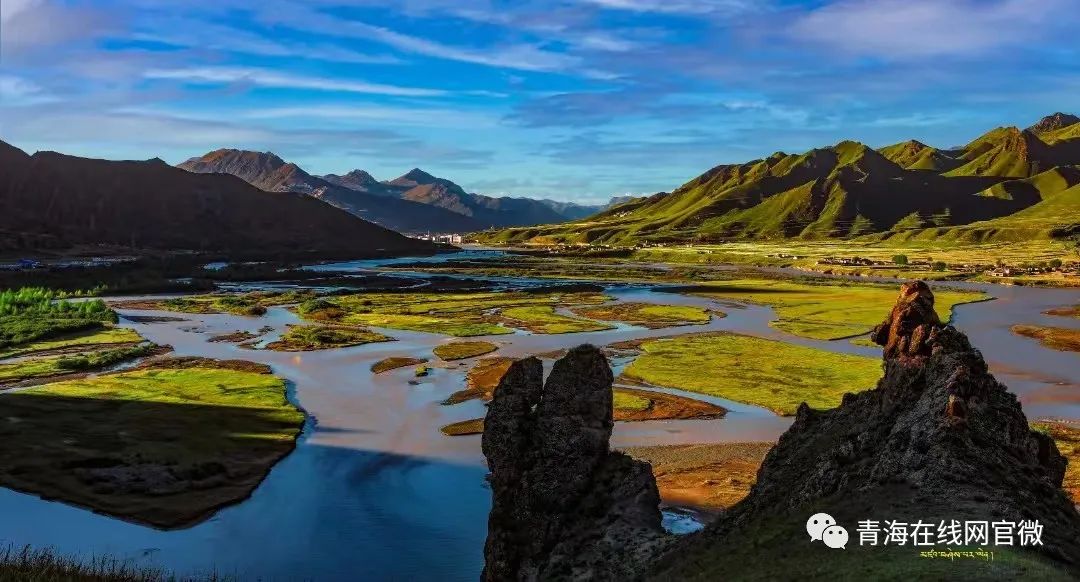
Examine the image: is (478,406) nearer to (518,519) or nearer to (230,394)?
(230,394)

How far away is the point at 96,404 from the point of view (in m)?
66.1

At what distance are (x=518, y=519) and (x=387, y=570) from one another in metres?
12.0

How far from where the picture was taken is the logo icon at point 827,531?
20.1 meters

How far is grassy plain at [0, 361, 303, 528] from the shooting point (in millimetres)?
47375

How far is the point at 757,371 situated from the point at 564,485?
187 ft

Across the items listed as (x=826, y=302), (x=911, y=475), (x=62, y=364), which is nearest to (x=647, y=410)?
(x=911, y=475)

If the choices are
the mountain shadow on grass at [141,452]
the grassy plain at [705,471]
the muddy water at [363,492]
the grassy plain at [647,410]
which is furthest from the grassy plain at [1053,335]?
the mountain shadow on grass at [141,452]

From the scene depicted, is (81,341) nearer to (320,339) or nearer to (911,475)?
(320,339)

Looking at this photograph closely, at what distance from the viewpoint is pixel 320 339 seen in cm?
10750

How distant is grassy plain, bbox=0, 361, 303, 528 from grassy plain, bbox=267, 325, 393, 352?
24655 mm

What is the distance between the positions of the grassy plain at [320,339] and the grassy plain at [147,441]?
2465cm

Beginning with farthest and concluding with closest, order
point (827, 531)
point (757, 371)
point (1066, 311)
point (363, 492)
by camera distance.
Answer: point (1066, 311), point (757, 371), point (363, 492), point (827, 531)

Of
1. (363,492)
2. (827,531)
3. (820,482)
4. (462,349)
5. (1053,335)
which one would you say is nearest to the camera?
(827,531)

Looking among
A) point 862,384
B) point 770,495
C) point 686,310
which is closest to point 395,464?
point 770,495
